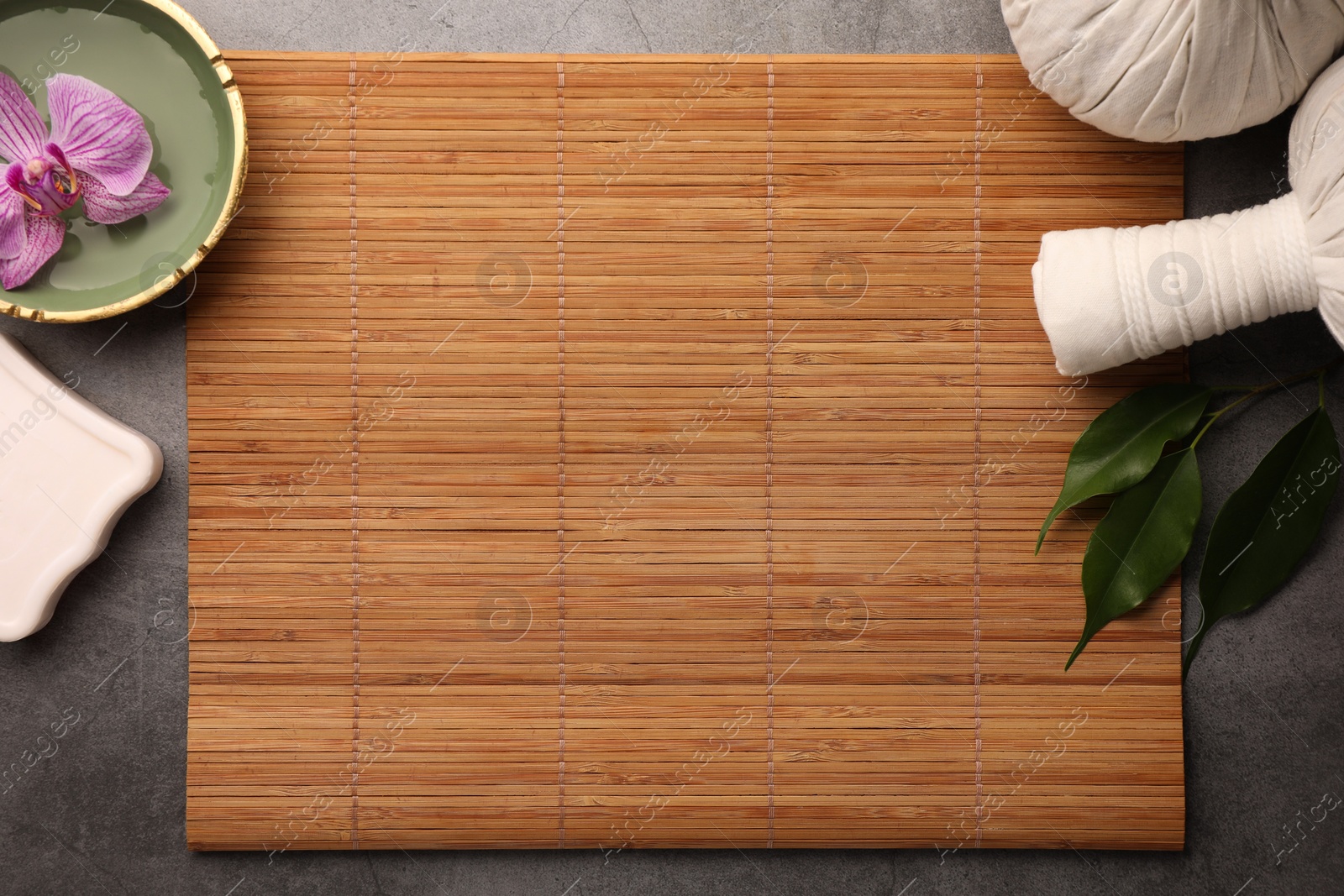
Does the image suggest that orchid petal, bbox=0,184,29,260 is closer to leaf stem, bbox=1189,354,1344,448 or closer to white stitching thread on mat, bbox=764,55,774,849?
white stitching thread on mat, bbox=764,55,774,849

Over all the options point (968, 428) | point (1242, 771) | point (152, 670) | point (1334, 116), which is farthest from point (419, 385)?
point (1242, 771)

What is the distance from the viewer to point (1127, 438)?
95cm

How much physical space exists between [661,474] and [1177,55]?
0.71 metres

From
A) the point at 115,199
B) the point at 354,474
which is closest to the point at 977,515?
the point at 354,474

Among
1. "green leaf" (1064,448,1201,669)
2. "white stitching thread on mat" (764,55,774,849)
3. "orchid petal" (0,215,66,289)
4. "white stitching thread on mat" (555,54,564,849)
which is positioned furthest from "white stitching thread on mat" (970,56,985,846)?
"orchid petal" (0,215,66,289)

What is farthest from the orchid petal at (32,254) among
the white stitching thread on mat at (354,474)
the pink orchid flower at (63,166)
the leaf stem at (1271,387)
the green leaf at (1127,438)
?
the leaf stem at (1271,387)

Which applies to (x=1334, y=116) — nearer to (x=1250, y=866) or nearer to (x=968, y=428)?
(x=968, y=428)

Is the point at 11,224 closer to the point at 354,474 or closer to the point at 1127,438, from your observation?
the point at 354,474

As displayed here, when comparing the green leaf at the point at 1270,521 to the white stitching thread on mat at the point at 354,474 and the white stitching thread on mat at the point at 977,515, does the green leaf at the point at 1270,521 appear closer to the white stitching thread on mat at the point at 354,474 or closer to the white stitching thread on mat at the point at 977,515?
the white stitching thread on mat at the point at 977,515

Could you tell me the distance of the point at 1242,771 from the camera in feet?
3.30

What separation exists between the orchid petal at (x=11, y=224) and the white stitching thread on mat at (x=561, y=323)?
2.01 feet

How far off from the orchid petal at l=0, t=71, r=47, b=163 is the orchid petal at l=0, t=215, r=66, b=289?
0.07 metres

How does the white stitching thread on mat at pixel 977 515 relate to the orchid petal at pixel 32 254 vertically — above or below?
below

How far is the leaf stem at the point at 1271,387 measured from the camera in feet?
3.20
